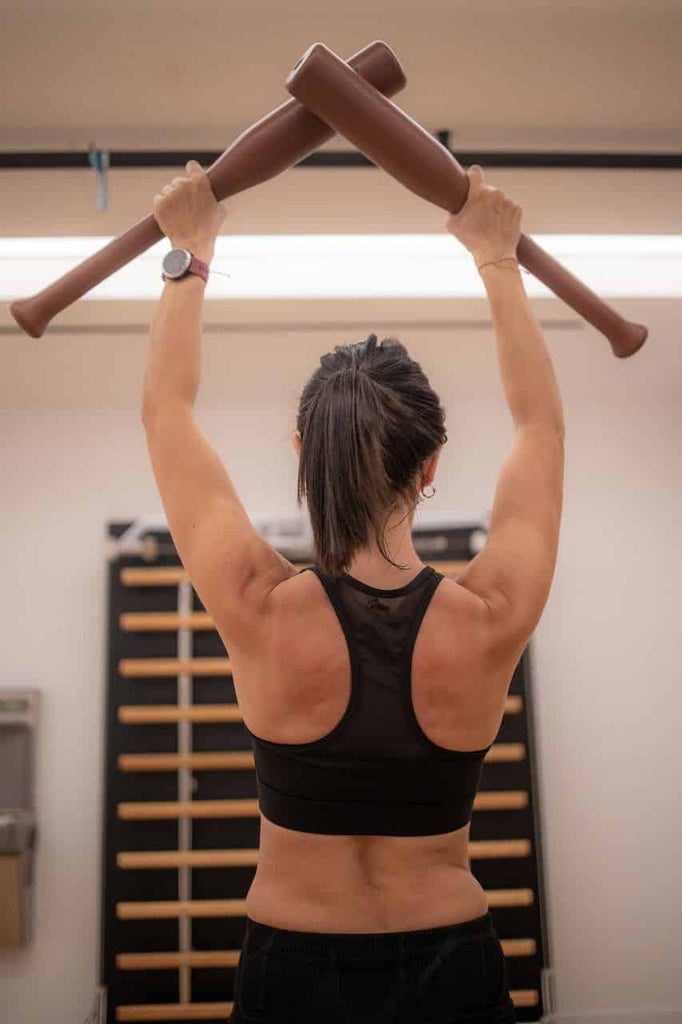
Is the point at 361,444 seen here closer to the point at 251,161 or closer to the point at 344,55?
the point at 251,161

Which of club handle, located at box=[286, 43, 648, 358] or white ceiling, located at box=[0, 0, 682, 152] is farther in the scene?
white ceiling, located at box=[0, 0, 682, 152]

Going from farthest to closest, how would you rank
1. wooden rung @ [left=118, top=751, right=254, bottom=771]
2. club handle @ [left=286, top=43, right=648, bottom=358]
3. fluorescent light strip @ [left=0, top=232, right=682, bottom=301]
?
wooden rung @ [left=118, top=751, right=254, bottom=771]
fluorescent light strip @ [left=0, top=232, right=682, bottom=301]
club handle @ [left=286, top=43, right=648, bottom=358]

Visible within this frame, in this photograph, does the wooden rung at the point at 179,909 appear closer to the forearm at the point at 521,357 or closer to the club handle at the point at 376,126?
the forearm at the point at 521,357

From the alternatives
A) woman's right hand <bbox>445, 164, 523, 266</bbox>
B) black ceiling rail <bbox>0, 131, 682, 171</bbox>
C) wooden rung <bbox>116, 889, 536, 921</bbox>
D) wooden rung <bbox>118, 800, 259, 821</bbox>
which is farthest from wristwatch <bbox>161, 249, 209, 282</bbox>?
wooden rung <bbox>116, 889, 536, 921</bbox>

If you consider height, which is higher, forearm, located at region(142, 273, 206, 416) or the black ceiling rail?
the black ceiling rail

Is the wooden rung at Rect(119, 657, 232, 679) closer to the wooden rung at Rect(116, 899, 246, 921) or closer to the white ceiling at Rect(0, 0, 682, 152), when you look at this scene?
the wooden rung at Rect(116, 899, 246, 921)

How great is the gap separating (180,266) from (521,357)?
454 millimetres

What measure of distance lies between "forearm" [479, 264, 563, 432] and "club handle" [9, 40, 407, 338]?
11.2 inches

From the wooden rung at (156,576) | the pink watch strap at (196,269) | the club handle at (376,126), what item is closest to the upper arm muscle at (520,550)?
the club handle at (376,126)

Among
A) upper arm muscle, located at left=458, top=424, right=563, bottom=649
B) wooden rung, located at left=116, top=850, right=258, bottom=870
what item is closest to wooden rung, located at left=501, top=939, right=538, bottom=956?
wooden rung, located at left=116, top=850, right=258, bottom=870

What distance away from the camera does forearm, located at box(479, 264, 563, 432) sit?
1031 millimetres

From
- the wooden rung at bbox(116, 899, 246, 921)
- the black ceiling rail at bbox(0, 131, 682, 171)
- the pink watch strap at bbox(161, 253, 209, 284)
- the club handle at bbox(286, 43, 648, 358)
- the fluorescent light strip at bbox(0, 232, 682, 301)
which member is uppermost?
the black ceiling rail at bbox(0, 131, 682, 171)

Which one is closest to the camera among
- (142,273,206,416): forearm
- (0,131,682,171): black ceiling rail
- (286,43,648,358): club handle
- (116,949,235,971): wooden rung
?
(286,43,648,358): club handle

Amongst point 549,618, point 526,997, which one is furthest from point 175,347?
point 526,997
